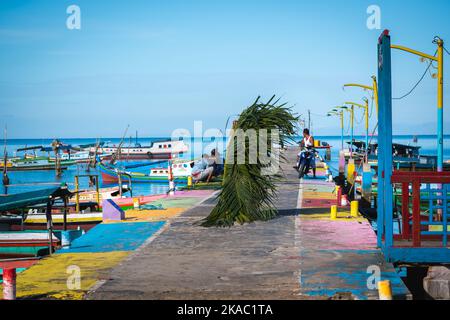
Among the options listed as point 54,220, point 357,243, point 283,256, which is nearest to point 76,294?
point 283,256

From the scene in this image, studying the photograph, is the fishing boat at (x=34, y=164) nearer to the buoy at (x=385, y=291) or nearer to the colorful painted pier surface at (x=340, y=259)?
the colorful painted pier surface at (x=340, y=259)

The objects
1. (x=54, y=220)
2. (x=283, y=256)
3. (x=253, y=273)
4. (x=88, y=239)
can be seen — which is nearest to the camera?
(x=253, y=273)

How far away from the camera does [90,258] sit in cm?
1284

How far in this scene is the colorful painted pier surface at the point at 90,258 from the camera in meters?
10.3

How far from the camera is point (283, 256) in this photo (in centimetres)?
1245

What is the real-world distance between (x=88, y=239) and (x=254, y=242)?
408cm

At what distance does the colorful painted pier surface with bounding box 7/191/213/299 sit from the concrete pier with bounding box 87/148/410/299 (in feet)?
1.08

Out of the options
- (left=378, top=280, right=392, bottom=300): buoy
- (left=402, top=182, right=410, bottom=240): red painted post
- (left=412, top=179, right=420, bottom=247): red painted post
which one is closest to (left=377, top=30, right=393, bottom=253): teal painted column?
(left=402, top=182, right=410, bottom=240): red painted post

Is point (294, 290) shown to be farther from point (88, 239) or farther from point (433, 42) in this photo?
point (433, 42)

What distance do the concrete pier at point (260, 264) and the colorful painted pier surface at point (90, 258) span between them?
0.33 meters

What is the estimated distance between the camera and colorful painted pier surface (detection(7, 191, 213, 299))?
33.8 feet

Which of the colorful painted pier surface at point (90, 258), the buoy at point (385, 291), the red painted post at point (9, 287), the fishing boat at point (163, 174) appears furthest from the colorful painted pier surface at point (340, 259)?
the fishing boat at point (163, 174)

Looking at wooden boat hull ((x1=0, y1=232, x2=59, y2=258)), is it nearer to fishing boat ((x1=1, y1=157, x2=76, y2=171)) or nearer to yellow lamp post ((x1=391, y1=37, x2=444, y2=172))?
yellow lamp post ((x1=391, y1=37, x2=444, y2=172))

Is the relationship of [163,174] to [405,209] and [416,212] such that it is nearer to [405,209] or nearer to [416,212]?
[405,209]
